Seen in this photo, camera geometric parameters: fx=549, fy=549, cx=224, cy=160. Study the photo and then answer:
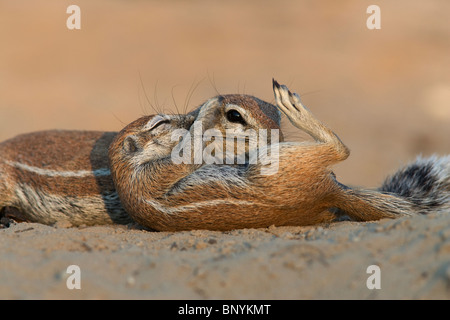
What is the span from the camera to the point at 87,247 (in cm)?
469

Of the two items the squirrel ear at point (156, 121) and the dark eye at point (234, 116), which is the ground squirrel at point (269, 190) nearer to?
the dark eye at point (234, 116)

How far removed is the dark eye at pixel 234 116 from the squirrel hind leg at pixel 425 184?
194 cm

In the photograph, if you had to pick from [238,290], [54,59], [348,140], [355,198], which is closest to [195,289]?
[238,290]

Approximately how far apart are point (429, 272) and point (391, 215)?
2339 millimetres

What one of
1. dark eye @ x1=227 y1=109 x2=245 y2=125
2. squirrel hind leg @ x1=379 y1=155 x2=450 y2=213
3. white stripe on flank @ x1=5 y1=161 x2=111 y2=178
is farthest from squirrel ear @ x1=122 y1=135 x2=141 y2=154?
squirrel hind leg @ x1=379 y1=155 x2=450 y2=213

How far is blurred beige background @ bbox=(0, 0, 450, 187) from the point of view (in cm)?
1716

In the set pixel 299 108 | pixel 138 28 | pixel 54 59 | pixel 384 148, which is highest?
pixel 138 28

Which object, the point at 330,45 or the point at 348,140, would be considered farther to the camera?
the point at 330,45

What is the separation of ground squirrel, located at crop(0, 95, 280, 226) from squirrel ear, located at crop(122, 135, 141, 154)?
0.01 meters

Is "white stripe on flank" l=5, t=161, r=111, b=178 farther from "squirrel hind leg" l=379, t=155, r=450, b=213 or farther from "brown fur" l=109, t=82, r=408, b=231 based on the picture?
"squirrel hind leg" l=379, t=155, r=450, b=213

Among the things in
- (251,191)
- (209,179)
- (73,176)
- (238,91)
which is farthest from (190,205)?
(238,91)

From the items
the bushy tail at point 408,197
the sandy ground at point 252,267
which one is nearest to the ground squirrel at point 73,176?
the bushy tail at point 408,197

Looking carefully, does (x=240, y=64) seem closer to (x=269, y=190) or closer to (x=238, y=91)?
(x=238, y=91)

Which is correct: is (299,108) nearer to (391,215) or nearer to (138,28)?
(391,215)
